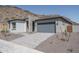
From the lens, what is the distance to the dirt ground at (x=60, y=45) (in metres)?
15.8

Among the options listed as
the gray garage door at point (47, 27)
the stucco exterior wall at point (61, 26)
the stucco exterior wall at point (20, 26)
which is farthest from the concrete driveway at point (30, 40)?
the stucco exterior wall at point (61, 26)

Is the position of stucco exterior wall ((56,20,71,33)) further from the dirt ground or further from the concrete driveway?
the dirt ground

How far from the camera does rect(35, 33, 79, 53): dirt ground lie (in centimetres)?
1584

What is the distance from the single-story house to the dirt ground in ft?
10.9

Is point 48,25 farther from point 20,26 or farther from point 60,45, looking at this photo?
point 60,45

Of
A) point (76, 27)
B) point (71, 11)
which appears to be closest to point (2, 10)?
point (71, 11)

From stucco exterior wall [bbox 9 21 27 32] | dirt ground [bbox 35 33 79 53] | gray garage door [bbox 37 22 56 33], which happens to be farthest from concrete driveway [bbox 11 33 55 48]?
gray garage door [bbox 37 22 56 33]

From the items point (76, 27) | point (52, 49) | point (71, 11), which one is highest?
point (71, 11)

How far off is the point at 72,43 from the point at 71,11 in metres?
3.46

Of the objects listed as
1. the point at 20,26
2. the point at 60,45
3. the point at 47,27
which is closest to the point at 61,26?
the point at 47,27

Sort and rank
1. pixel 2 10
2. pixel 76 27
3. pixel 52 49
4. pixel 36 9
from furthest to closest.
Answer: pixel 76 27
pixel 2 10
pixel 36 9
pixel 52 49

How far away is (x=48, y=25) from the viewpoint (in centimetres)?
2375

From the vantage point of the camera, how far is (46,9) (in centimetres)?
1900
